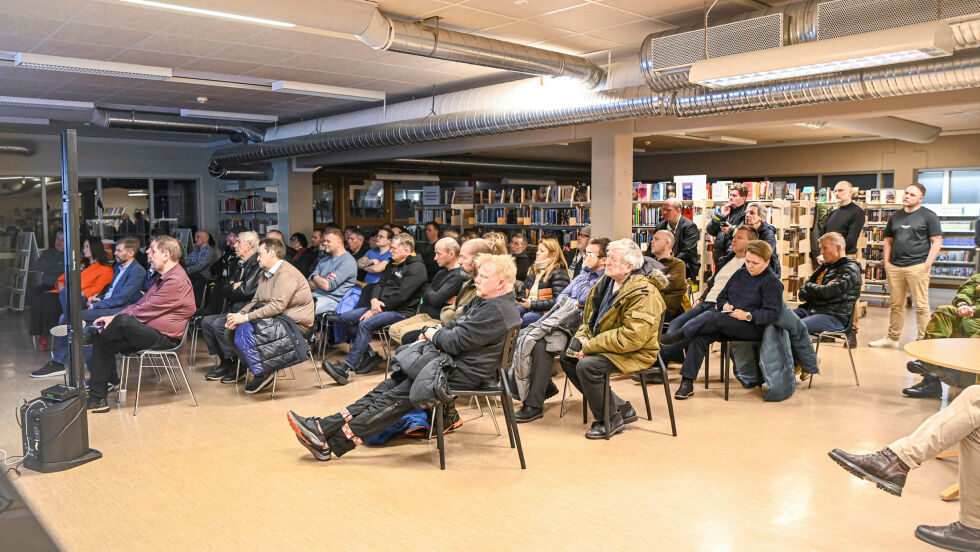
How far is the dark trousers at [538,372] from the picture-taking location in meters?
5.38

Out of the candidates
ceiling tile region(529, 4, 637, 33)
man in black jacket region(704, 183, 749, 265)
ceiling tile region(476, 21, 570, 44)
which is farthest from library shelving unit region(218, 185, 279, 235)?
ceiling tile region(529, 4, 637, 33)

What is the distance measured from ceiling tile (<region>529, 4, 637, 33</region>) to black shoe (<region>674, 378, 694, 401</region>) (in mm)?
2992

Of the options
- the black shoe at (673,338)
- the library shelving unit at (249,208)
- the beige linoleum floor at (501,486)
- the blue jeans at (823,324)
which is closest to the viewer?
the beige linoleum floor at (501,486)

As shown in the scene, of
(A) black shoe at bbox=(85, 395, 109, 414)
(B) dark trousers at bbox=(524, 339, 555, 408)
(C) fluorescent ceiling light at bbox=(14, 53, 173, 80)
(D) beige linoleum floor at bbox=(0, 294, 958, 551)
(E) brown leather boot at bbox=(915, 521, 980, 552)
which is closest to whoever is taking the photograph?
(E) brown leather boot at bbox=(915, 521, 980, 552)

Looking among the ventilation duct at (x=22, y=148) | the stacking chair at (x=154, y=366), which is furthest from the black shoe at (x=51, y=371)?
the ventilation duct at (x=22, y=148)

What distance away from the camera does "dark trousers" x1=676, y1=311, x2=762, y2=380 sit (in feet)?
19.3

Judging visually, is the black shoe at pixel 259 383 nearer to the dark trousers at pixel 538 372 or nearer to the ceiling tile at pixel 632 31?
the dark trousers at pixel 538 372

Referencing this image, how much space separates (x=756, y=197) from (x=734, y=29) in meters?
4.60

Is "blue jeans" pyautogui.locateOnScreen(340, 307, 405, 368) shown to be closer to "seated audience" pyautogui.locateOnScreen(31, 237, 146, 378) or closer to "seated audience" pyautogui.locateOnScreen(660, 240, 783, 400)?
"seated audience" pyautogui.locateOnScreen(31, 237, 146, 378)

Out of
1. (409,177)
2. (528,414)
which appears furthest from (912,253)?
(409,177)

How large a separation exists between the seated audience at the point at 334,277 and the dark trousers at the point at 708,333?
338cm

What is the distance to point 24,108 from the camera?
35.3 ft

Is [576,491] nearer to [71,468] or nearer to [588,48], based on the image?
[71,468]

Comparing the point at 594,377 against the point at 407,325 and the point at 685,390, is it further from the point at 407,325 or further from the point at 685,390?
the point at 407,325
